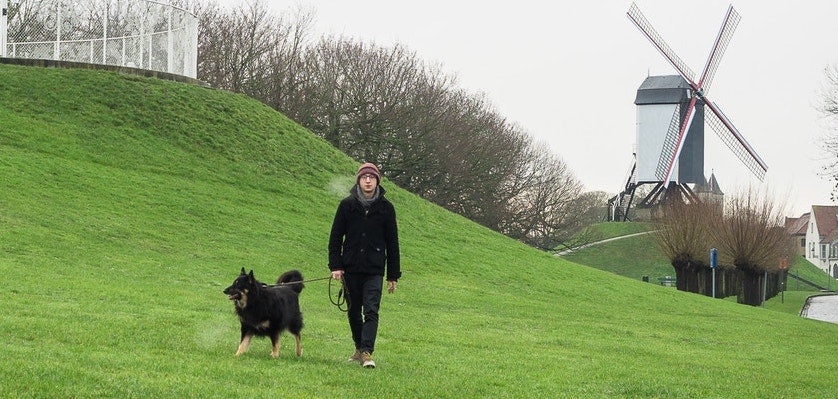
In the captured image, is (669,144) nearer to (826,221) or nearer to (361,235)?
(826,221)

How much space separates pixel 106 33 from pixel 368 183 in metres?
41.5

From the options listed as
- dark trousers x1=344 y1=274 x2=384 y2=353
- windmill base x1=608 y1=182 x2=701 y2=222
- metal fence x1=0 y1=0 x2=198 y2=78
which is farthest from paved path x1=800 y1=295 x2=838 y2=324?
dark trousers x1=344 y1=274 x2=384 y2=353

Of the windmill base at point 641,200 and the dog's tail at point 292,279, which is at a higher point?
the windmill base at point 641,200

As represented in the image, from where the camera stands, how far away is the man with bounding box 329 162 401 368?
44.3 ft

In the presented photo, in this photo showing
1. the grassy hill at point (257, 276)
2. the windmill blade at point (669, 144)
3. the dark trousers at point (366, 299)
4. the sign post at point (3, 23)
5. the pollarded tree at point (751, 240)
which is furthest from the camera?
the windmill blade at point (669, 144)

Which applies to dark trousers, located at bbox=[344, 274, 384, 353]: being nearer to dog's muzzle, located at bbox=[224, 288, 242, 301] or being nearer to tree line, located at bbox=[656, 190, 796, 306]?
dog's muzzle, located at bbox=[224, 288, 242, 301]

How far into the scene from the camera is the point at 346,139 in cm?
7231

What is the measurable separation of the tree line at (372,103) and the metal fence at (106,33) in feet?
53.4

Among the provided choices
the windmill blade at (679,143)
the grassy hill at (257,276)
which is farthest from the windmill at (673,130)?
the grassy hill at (257,276)

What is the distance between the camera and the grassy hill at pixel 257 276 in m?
12.9

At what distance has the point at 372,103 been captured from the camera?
7294 cm

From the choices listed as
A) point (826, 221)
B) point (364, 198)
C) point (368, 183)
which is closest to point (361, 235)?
point (364, 198)

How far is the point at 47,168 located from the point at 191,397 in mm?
32179

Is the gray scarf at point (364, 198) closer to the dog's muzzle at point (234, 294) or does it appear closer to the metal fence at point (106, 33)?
the dog's muzzle at point (234, 294)
